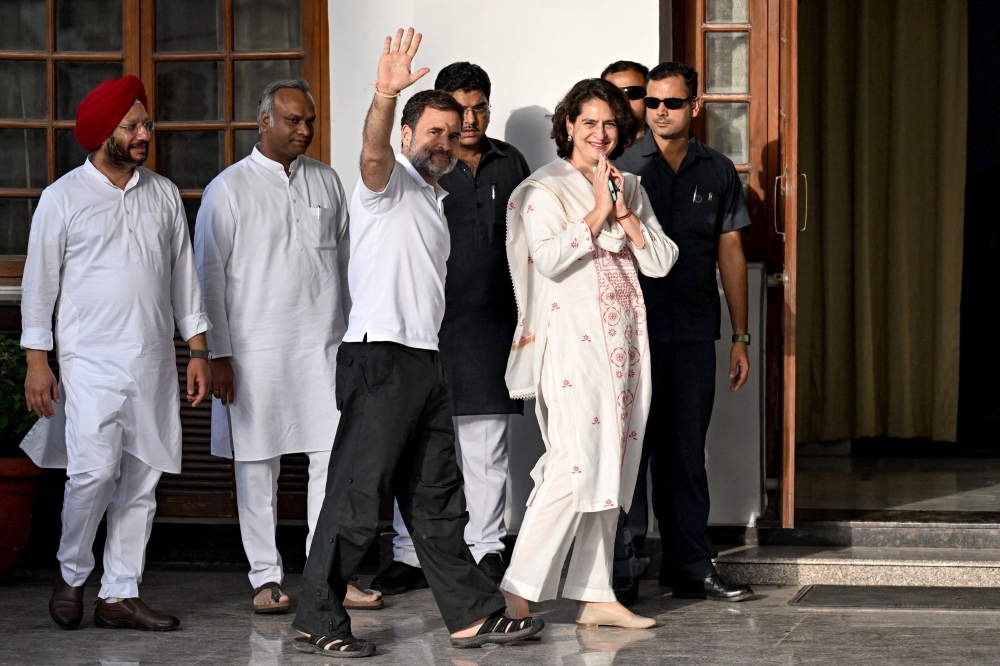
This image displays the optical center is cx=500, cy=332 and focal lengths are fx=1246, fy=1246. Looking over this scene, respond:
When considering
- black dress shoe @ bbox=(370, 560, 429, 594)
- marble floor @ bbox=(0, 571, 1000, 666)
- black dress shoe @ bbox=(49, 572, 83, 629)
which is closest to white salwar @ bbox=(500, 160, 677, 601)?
marble floor @ bbox=(0, 571, 1000, 666)

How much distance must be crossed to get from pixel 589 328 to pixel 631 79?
1.18m

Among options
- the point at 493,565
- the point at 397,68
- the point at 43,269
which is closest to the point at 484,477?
the point at 493,565

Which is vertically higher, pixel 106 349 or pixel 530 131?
pixel 530 131

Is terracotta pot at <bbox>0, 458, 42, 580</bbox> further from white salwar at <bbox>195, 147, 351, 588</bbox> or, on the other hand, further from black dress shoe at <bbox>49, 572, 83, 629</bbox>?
white salwar at <bbox>195, 147, 351, 588</bbox>

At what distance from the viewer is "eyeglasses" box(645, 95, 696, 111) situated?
422 cm

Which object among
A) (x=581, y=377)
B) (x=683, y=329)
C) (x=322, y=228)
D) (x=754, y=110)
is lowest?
(x=581, y=377)

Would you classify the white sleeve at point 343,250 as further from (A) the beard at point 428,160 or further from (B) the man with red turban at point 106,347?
(A) the beard at point 428,160

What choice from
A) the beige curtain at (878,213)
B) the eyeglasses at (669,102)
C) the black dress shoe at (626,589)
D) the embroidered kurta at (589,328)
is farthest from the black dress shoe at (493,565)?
the beige curtain at (878,213)

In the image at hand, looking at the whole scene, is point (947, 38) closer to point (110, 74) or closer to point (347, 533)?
point (110, 74)

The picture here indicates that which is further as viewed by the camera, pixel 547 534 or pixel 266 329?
pixel 266 329

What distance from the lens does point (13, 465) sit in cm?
459

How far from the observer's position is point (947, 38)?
7090mm

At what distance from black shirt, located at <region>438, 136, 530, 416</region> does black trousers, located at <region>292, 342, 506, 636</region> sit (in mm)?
741

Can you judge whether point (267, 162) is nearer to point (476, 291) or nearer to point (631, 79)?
point (476, 291)
